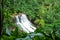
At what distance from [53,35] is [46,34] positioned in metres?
0.09

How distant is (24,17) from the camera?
925 cm

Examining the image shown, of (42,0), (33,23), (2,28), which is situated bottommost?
(2,28)

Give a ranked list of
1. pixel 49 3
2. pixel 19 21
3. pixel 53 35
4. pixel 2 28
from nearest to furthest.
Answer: pixel 53 35
pixel 2 28
pixel 19 21
pixel 49 3

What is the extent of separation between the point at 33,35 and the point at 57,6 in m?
7.24

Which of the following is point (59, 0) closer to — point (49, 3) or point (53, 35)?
point (49, 3)

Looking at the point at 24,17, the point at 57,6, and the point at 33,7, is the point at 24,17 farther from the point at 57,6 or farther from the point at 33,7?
the point at 57,6

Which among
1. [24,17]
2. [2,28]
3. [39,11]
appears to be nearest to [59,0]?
[39,11]

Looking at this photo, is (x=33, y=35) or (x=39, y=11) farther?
(x=39, y=11)

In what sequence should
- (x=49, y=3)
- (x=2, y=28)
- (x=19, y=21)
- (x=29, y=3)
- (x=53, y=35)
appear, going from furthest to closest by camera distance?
(x=49, y=3) < (x=29, y=3) < (x=19, y=21) < (x=2, y=28) < (x=53, y=35)

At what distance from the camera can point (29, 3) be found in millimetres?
9703

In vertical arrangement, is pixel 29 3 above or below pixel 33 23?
above

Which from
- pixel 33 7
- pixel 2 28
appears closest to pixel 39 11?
pixel 33 7

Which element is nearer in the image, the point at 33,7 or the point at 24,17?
the point at 24,17

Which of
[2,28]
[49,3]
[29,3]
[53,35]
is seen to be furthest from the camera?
[49,3]
